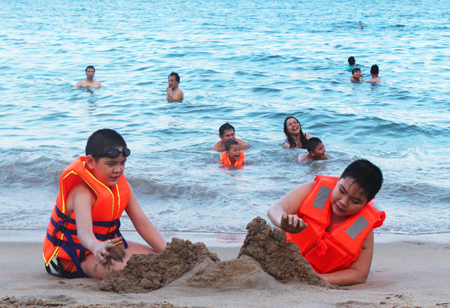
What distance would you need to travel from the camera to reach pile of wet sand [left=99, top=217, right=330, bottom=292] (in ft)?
8.75

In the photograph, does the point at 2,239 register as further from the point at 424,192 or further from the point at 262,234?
the point at 424,192

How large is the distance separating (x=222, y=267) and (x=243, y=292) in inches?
9.1

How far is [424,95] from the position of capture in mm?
13984

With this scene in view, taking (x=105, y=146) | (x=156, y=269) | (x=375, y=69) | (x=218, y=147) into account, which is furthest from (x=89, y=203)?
(x=375, y=69)

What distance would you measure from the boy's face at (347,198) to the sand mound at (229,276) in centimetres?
86

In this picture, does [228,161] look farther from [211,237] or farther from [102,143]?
[102,143]

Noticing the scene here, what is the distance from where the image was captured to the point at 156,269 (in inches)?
114

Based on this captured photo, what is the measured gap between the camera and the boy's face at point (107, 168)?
10.6 feet

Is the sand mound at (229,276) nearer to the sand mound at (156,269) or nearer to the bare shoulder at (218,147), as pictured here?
the sand mound at (156,269)

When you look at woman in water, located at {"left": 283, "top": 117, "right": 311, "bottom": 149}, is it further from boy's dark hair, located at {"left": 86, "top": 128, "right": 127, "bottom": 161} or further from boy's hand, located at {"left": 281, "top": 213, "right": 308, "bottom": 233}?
boy's hand, located at {"left": 281, "top": 213, "right": 308, "bottom": 233}

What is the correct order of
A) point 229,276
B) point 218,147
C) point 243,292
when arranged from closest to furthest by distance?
point 243,292, point 229,276, point 218,147

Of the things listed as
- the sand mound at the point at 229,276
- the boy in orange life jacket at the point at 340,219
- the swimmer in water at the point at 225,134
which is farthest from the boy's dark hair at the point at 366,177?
the swimmer in water at the point at 225,134

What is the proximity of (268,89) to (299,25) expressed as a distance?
18582mm

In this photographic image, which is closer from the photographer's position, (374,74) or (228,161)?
(228,161)
